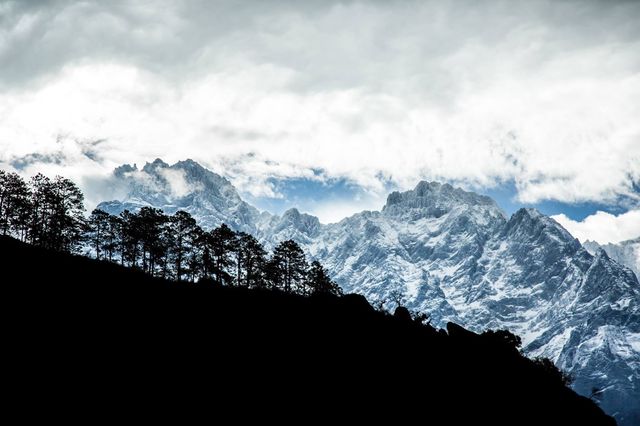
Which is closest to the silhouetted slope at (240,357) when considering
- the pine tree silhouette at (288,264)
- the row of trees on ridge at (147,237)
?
the row of trees on ridge at (147,237)

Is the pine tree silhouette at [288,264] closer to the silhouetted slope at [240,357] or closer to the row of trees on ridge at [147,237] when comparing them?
the row of trees on ridge at [147,237]

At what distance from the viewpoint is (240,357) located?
33.2 metres

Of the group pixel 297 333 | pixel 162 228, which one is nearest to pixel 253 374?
pixel 297 333

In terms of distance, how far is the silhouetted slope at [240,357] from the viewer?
26.8 metres

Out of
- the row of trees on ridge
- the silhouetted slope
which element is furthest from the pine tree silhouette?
the silhouetted slope

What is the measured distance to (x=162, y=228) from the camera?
271 feet

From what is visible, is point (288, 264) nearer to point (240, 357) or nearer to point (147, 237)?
point (147, 237)

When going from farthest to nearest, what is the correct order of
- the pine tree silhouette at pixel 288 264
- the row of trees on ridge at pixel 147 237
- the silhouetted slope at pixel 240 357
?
the pine tree silhouette at pixel 288 264 < the row of trees on ridge at pixel 147 237 < the silhouetted slope at pixel 240 357

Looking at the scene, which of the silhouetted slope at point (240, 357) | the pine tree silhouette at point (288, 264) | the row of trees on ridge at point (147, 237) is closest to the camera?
the silhouetted slope at point (240, 357)

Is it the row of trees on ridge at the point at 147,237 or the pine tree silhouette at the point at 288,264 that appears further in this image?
the pine tree silhouette at the point at 288,264


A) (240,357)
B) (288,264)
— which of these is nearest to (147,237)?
(288,264)

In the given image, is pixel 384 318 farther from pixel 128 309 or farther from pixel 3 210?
pixel 3 210

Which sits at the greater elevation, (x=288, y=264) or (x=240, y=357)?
(x=288, y=264)

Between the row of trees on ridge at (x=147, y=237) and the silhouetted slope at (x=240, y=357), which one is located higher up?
the row of trees on ridge at (x=147, y=237)
